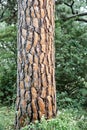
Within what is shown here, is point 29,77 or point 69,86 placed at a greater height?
point 29,77

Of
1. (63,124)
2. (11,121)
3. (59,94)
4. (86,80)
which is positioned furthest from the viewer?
(86,80)

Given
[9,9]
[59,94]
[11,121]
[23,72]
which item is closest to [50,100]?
[23,72]

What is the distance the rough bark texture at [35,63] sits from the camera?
12.9ft

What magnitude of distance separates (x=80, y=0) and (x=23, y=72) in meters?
5.27

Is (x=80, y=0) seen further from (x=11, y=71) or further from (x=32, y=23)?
(x=32, y=23)

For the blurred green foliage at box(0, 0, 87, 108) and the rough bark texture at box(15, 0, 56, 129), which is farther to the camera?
the blurred green foliage at box(0, 0, 87, 108)

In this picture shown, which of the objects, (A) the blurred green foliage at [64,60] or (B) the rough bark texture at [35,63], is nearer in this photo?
(B) the rough bark texture at [35,63]

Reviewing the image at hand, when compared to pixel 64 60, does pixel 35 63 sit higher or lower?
higher

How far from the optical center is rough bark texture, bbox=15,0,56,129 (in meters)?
3.93

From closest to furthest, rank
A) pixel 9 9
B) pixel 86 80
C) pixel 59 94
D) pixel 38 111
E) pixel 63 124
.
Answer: pixel 63 124, pixel 38 111, pixel 59 94, pixel 86 80, pixel 9 9

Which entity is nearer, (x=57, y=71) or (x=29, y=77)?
(x=29, y=77)

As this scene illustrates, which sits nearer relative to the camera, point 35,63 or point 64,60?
point 35,63

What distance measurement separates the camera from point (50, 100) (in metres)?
4.01

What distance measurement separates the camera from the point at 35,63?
13.0ft
